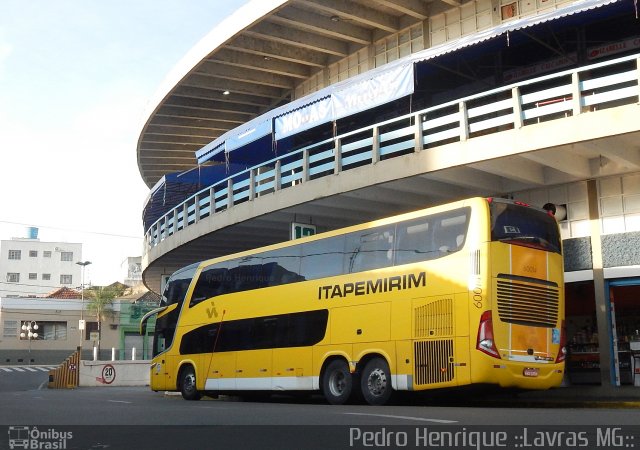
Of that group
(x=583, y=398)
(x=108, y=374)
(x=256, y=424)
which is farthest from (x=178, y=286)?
(x=108, y=374)

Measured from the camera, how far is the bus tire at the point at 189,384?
20344mm

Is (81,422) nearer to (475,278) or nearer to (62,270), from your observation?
(475,278)

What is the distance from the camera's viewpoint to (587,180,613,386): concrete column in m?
17.0

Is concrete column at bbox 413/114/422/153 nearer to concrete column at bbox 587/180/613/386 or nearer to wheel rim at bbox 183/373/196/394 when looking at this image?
concrete column at bbox 587/180/613/386

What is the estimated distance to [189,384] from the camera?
20578 mm

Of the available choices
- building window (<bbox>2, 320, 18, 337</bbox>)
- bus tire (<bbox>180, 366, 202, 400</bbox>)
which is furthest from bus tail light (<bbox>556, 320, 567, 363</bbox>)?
building window (<bbox>2, 320, 18, 337</bbox>)

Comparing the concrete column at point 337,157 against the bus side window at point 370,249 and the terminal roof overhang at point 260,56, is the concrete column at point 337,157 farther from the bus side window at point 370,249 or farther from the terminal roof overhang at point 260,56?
the terminal roof overhang at point 260,56

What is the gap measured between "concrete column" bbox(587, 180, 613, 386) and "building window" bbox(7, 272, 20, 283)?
8452 centimetres

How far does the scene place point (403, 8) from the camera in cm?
2209

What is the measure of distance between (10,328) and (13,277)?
29.6 m

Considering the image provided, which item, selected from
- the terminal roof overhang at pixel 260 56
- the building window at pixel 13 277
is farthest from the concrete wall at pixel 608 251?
the building window at pixel 13 277

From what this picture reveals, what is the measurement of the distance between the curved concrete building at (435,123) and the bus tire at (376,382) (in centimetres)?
492

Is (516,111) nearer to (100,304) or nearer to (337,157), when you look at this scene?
(337,157)
